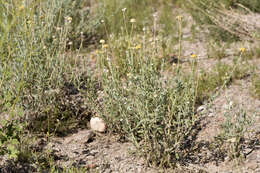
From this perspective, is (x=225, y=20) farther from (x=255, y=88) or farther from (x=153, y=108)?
(x=153, y=108)

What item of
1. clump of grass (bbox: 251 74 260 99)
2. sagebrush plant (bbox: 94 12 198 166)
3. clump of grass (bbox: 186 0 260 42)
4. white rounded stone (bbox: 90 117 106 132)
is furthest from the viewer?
clump of grass (bbox: 186 0 260 42)

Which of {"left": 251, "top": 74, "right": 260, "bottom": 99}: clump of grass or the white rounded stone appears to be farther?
{"left": 251, "top": 74, "right": 260, "bottom": 99}: clump of grass

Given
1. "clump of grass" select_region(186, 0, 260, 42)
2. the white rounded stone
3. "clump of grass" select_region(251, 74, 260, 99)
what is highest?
"clump of grass" select_region(186, 0, 260, 42)

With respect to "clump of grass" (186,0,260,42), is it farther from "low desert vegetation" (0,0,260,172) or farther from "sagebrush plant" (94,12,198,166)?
"sagebrush plant" (94,12,198,166)

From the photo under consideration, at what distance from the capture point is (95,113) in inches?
134

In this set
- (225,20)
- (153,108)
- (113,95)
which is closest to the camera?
(153,108)

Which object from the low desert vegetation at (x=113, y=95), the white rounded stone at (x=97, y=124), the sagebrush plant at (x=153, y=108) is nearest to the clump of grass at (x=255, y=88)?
the low desert vegetation at (x=113, y=95)

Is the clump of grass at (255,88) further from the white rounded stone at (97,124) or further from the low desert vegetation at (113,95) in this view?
the white rounded stone at (97,124)

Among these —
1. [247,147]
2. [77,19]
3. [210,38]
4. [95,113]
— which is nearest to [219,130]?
[247,147]

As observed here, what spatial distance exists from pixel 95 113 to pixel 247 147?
1384 mm

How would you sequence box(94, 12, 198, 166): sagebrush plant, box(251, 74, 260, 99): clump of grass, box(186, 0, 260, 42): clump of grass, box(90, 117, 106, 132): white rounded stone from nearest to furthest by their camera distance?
box(94, 12, 198, 166): sagebrush plant → box(90, 117, 106, 132): white rounded stone → box(251, 74, 260, 99): clump of grass → box(186, 0, 260, 42): clump of grass

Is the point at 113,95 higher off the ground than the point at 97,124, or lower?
higher

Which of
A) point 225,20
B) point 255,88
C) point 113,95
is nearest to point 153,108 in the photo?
point 113,95

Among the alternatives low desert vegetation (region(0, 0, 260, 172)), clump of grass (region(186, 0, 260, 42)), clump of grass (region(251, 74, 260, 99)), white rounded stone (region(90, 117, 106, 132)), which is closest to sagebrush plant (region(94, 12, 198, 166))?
low desert vegetation (region(0, 0, 260, 172))
